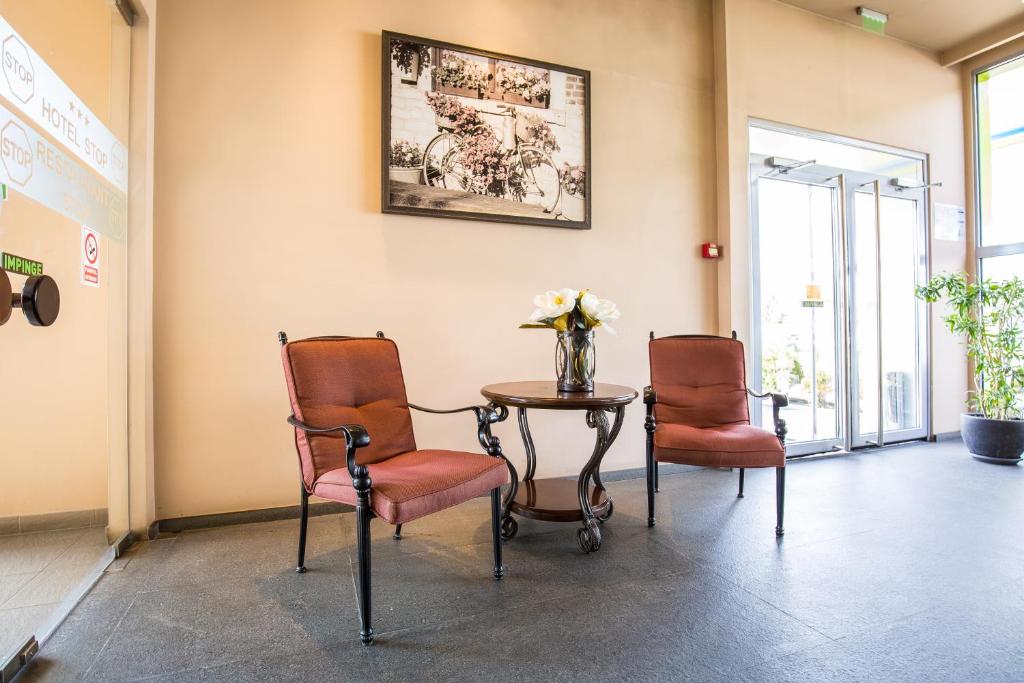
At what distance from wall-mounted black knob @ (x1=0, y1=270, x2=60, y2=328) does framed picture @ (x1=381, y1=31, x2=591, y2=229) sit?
1.71m

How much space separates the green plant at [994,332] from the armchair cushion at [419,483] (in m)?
4.72

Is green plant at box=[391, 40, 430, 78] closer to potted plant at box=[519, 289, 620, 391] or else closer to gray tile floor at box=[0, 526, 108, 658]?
potted plant at box=[519, 289, 620, 391]

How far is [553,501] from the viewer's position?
2.75 meters

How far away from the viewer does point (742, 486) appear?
344 centimetres

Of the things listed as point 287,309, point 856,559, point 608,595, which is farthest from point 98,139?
point 856,559

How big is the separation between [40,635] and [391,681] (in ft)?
4.04

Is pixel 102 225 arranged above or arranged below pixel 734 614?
above

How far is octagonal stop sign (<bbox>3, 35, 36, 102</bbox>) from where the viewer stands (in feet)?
5.31

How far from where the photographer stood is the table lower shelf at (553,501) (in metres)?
2.59

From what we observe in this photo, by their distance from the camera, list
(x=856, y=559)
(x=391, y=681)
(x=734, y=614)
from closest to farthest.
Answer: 1. (x=391, y=681)
2. (x=734, y=614)
3. (x=856, y=559)

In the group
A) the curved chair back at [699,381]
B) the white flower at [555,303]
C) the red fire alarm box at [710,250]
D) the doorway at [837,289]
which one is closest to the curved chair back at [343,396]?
the white flower at [555,303]

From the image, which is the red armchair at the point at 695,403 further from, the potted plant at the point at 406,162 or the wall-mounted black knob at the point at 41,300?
the wall-mounted black knob at the point at 41,300

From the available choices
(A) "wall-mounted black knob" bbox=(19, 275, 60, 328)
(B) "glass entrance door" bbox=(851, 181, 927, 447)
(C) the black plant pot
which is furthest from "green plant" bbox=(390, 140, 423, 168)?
(C) the black plant pot

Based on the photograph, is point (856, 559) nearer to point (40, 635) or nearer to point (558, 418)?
point (558, 418)
